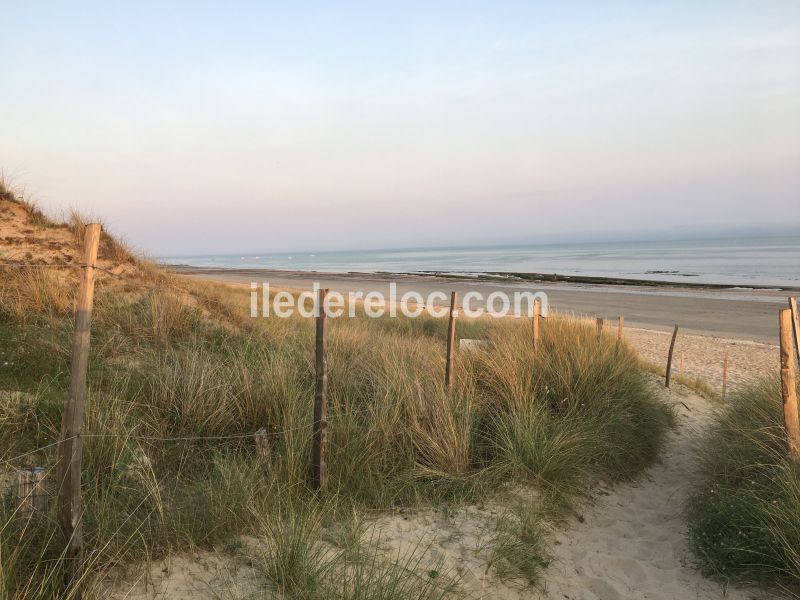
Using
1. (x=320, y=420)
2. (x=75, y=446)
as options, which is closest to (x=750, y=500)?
(x=320, y=420)

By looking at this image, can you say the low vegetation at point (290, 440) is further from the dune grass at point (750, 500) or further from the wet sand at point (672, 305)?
the wet sand at point (672, 305)

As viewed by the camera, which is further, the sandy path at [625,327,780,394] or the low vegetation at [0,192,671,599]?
the sandy path at [625,327,780,394]

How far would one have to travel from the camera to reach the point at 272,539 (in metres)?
3.33

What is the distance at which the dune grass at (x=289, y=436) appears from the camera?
332 centimetres

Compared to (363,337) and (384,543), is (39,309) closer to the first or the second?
(363,337)

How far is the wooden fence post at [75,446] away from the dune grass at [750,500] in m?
4.33

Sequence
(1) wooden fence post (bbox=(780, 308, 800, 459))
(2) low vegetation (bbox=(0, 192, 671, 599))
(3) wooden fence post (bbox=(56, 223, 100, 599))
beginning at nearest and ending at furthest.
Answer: (3) wooden fence post (bbox=(56, 223, 100, 599)), (2) low vegetation (bbox=(0, 192, 671, 599)), (1) wooden fence post (bbox=(780, 308, 800, 459))

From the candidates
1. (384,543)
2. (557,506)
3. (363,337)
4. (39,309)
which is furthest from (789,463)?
(39,309)

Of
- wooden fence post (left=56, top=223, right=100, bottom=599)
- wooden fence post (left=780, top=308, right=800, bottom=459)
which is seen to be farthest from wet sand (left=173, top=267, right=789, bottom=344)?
wooden fence post (left=56, top=223, right=100, bottom=599)

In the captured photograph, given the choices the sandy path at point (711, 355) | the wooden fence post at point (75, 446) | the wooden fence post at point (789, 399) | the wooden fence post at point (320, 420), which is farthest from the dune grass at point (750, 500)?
the sandy path at point (711, 355)

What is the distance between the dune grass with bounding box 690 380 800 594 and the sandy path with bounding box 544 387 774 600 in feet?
0.62

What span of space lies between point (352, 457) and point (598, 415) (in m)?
3.23

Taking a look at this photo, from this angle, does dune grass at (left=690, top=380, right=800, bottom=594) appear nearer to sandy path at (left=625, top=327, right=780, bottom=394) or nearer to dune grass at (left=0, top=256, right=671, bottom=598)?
dune grass at (left=0, top=256, right=671, bottom=598)

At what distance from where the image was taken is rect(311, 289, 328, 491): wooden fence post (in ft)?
14.5
